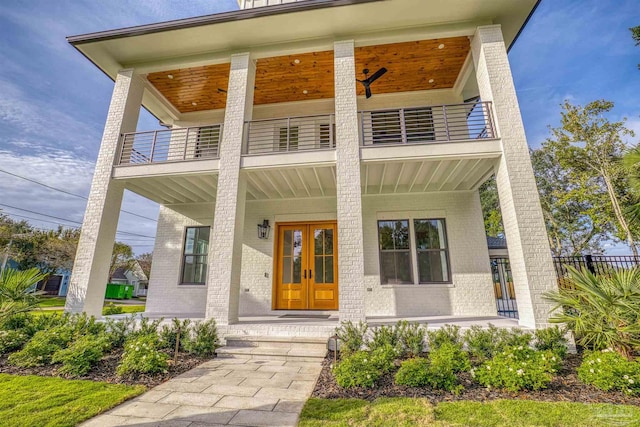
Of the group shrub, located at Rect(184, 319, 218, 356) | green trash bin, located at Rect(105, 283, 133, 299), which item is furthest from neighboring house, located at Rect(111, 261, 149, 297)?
shrub, located at Rect(184, 319, 218, 356)

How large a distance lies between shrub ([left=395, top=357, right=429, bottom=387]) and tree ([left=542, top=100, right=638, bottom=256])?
16332 mm

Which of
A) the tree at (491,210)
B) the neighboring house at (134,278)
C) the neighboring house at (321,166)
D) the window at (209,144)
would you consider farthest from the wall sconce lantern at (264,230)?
the neighboring house at (134,278)

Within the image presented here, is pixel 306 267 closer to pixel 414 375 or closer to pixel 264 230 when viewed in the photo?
pixel 264 230

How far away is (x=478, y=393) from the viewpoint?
10.9 feet

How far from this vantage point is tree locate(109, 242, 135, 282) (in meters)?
31.6

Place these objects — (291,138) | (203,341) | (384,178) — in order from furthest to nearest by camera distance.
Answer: (291,138), (384,178), (203,341)

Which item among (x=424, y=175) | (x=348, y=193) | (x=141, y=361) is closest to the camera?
(x=141, y=361)

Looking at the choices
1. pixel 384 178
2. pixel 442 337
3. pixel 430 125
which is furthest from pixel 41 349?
pixel 430 125

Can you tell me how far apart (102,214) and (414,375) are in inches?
289

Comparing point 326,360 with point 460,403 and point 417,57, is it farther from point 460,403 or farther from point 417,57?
point 417,57

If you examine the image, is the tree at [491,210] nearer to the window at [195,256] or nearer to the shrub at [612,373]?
the shrub at [612,373]

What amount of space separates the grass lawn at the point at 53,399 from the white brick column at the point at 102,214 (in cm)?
243

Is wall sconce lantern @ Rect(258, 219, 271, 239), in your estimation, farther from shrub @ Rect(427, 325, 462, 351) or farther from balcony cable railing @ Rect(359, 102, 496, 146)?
shrub @ Rect(427, 325, 462, 351)

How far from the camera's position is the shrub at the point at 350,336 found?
455 centimetres
